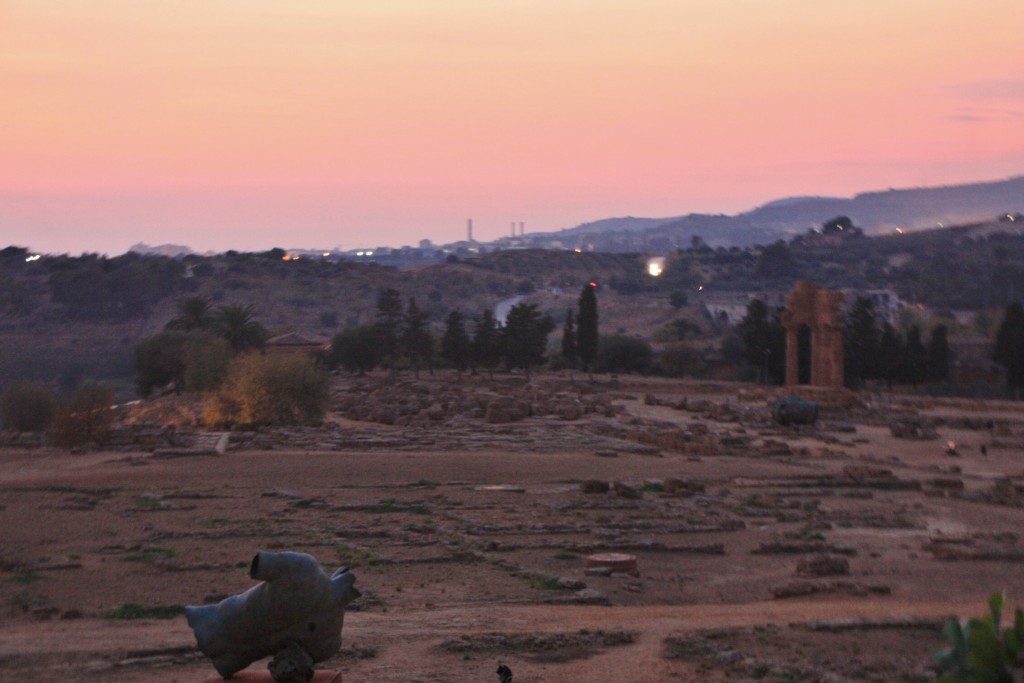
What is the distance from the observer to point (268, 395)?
133 feet

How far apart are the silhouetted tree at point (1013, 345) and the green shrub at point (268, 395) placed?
34.4 m

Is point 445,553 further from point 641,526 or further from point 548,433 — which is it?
point 548,433

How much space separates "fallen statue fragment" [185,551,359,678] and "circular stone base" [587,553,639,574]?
361 inches

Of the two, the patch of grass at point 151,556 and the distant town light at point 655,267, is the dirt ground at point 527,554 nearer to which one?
the patch of grass at point 151,556

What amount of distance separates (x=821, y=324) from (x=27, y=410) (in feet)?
114

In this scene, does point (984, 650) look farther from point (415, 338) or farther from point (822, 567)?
point (415, 338)

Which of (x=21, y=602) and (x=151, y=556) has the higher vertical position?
(x=21, y=602)

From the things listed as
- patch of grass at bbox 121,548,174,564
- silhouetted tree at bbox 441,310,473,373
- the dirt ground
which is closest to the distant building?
silhouetted tree at bbox 441,310,473,373

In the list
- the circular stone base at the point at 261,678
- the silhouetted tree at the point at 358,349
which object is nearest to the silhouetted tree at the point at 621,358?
the silhouetted tree at the point at 358,349

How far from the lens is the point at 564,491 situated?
27.3 metres

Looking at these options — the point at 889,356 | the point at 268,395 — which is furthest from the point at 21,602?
the point at 889,356

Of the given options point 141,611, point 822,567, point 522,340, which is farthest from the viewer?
point 522,340

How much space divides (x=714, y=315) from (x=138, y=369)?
63665 millimetres

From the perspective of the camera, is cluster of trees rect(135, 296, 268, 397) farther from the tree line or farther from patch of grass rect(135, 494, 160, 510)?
patch of grass rect(135, 494, 160, 510)
